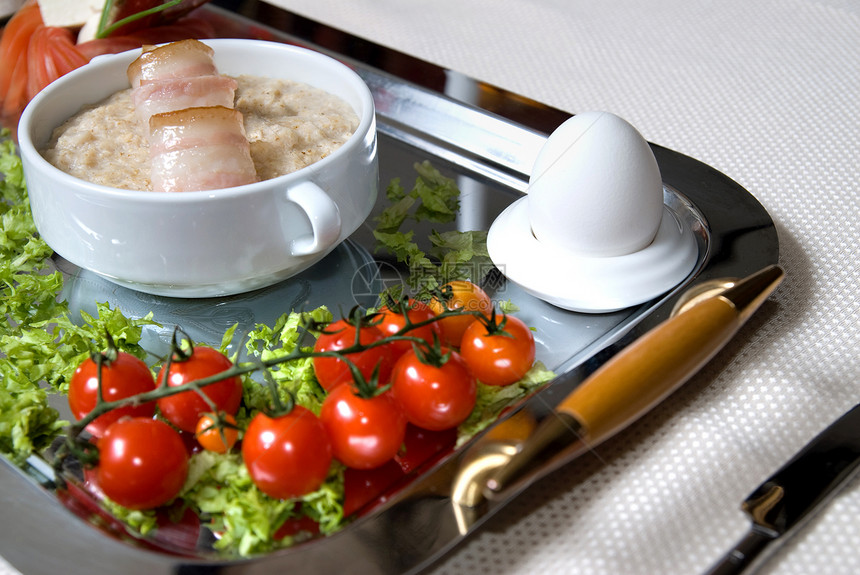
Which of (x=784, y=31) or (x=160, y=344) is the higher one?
(x=784, y=31)

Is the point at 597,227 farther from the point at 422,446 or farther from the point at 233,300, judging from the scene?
the point at 233,300

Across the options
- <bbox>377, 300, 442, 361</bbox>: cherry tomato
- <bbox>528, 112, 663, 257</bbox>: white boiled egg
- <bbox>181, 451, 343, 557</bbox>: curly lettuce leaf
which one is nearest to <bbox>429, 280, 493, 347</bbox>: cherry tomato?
<bbox>377, 300, 442, 361</bbox>: cherry tomato

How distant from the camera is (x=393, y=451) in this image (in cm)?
83

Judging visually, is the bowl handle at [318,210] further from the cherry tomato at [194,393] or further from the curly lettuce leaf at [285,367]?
the cherry tomato at [194,393]

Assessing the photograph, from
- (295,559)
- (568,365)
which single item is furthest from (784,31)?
(295,559)

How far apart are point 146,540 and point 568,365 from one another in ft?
1.62

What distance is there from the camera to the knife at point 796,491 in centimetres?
76

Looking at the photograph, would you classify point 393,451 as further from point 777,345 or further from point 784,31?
point 784,31

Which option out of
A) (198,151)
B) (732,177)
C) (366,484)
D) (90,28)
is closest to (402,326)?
(366,484)

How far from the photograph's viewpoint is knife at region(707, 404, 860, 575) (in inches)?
29.7

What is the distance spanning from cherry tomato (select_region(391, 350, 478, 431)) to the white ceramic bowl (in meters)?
0.23

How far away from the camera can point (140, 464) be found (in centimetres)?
77

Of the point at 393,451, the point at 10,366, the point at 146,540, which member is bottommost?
the point at 10,366

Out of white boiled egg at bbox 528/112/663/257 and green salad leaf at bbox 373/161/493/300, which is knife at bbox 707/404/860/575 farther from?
green salad leaf at bbox 373/161/493/300
